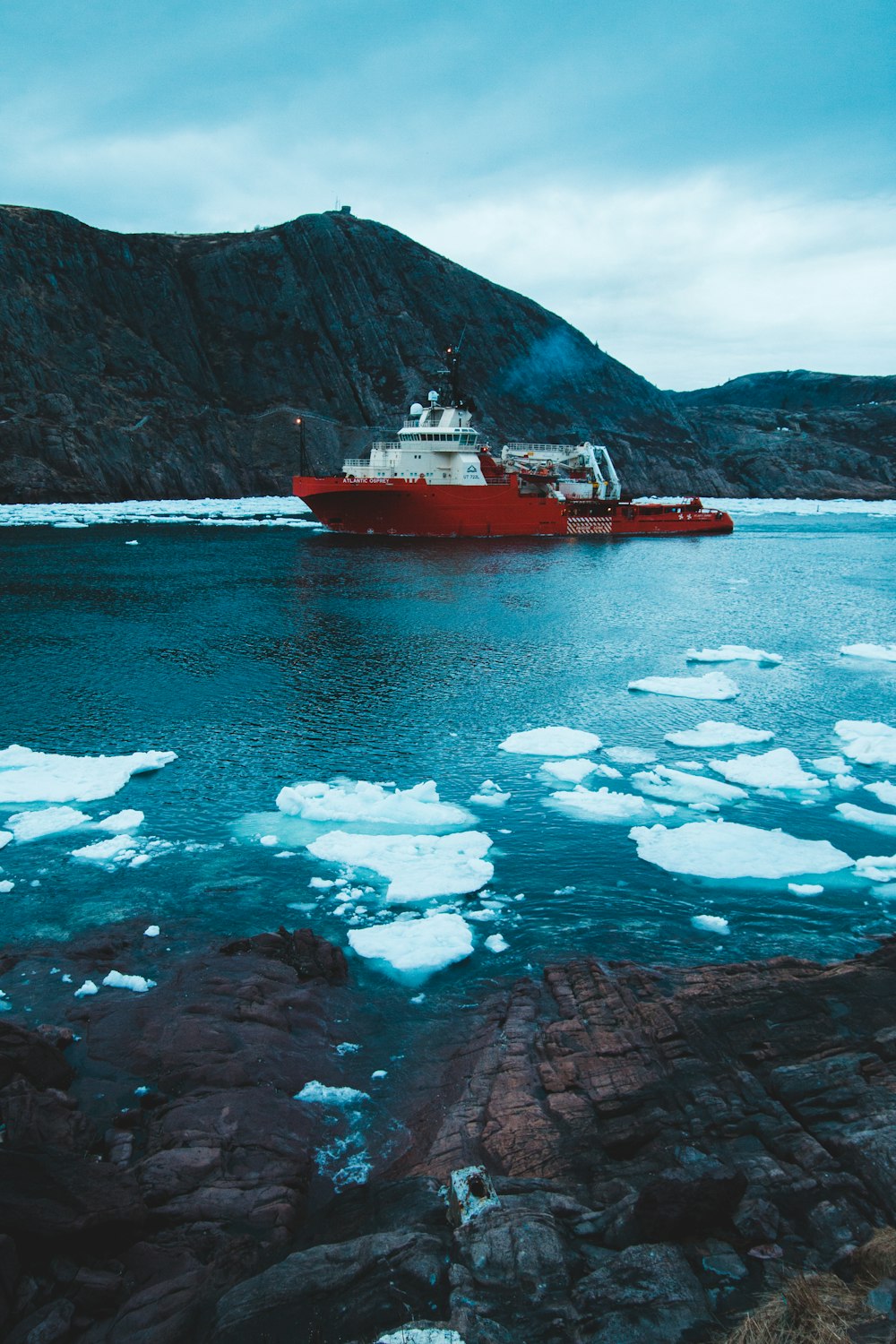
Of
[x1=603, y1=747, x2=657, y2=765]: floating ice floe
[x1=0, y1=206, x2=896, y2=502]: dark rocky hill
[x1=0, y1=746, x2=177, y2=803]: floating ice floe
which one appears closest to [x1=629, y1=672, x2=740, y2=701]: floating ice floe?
[x1=603, y1=747, x2=657, y2=765]: floating ice floe

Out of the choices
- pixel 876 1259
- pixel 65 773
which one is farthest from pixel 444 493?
pixel 876 1259

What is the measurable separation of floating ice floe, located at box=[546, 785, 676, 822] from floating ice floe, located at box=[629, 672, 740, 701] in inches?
275

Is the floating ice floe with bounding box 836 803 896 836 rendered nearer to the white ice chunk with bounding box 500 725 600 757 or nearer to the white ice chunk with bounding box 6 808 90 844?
the white ice chunk with bounding box 500 725 600 757

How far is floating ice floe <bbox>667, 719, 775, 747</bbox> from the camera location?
17.3m

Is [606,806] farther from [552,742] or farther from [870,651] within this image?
[870,651]

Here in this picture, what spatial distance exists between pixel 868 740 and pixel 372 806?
10.4 metres

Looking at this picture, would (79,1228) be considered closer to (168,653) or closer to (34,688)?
(34,688)

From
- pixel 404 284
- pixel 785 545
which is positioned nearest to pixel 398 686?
pixel 785 545

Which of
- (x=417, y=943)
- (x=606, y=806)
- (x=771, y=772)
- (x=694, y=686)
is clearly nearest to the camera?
(x=417, y=943)

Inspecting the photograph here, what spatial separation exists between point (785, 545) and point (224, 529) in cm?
4061

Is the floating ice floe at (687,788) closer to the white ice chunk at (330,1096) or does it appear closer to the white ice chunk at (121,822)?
the white ice chunk at (330,1096)

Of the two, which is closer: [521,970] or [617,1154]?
[617,1154]

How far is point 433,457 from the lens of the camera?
54875 millimetres

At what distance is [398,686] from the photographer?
21.8 metres
